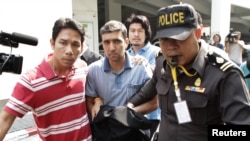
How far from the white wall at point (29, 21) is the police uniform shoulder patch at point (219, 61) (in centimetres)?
385

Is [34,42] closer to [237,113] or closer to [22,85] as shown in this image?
[22,85]

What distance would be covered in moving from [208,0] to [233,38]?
275 inches

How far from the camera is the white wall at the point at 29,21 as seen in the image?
4.86 metres

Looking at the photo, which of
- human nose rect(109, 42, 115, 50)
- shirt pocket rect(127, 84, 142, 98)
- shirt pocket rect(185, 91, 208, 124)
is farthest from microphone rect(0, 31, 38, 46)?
shirt pocket rect(185, 91, 208, 124)

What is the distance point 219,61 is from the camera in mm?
1415

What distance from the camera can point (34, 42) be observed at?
55.5 inches

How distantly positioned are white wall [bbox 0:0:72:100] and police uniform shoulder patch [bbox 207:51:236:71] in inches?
151

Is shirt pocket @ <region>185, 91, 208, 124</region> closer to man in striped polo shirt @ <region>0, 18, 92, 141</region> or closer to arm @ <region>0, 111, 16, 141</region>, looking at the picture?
man in striped polo shirt @ <region>0, 18, 92, 141</region>

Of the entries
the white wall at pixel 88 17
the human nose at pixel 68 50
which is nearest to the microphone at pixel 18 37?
the human nose at pixel 68 50

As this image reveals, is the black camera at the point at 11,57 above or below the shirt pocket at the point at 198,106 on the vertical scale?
above

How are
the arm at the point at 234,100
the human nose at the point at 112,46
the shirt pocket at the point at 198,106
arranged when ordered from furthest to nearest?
the human nose at the point at 112,46, the shirt pocket at the point at 198,106, the arm at the point at 234,100

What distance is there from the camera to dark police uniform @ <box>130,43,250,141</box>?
4.28 ft

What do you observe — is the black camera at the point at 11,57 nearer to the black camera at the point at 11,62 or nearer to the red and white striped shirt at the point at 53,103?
the black camera at the point at 11,62

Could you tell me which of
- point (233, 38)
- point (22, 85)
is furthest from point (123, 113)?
point (233, 38)
